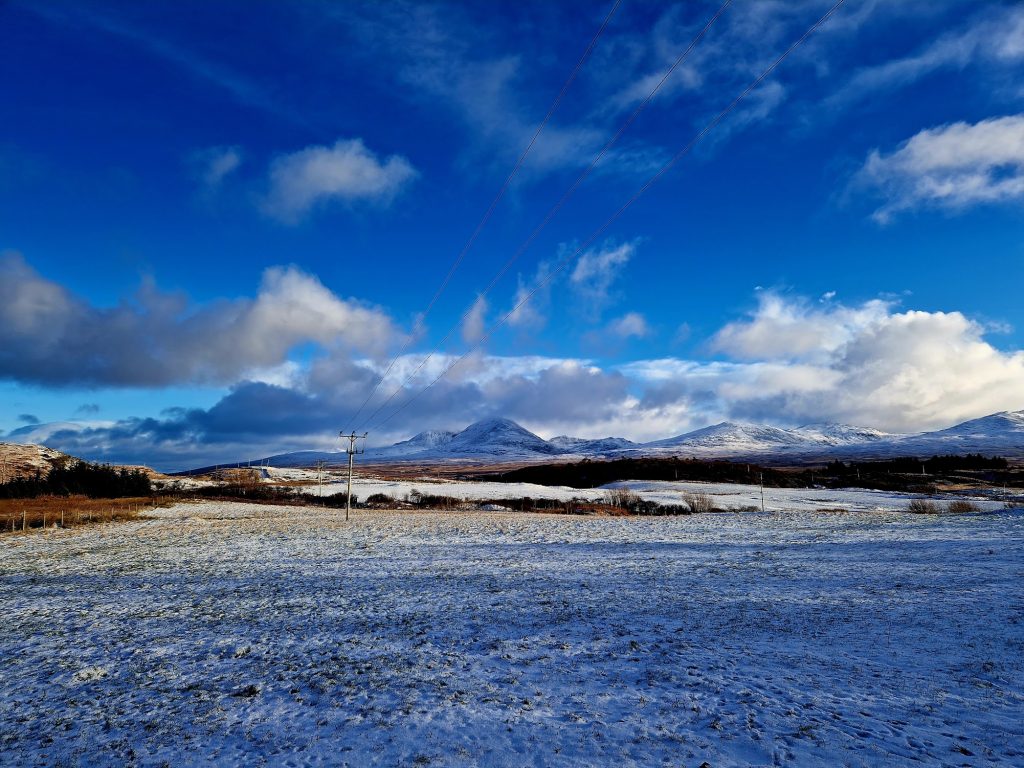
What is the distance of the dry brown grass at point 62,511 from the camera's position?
35188 millimetres

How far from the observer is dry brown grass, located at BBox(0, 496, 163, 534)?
35188 mm

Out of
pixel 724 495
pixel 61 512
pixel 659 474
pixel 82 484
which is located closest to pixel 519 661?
pixel 61 512

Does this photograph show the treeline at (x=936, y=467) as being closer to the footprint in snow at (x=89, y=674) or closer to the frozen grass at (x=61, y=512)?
the frozen grass at (x=61, y=512)

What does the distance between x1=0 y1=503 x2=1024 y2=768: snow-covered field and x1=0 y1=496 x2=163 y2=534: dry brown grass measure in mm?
18253

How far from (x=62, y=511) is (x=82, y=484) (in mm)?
28158

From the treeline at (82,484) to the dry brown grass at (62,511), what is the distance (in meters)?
5.04

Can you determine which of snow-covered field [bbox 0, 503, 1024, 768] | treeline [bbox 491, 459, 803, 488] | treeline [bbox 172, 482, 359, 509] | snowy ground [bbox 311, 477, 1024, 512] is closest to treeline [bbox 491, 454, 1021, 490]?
treeline [bbox 491, 459, 803, 488]

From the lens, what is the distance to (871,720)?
7.16 meters

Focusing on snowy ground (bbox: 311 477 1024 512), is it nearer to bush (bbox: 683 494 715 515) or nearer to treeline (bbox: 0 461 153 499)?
bush (bbox: 683 494 715 515)

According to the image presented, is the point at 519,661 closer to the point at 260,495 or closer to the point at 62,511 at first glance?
the point at 62,511

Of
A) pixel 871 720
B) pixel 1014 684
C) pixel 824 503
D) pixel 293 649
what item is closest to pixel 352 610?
pixel 293 649

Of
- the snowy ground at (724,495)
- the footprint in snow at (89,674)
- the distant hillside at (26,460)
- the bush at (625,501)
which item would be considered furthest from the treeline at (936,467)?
the distant hillside at (26,460)

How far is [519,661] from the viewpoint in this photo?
9.86 metres

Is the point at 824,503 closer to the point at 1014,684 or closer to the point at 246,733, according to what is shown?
the point at 1014,684
